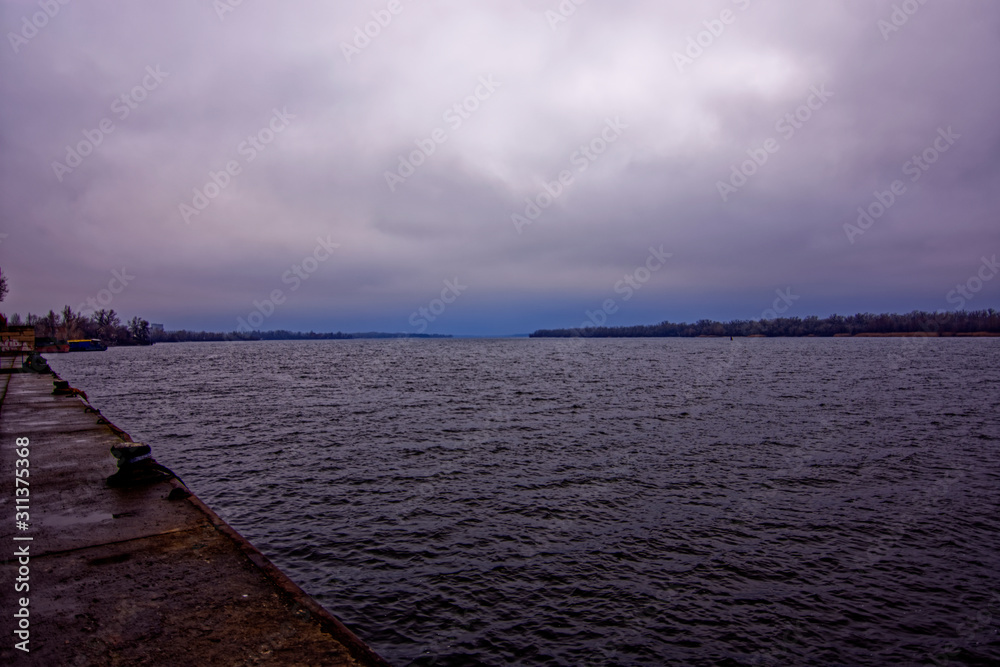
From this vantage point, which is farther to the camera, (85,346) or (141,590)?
(85,346)

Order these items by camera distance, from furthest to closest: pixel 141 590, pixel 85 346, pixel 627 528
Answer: pixel 85 346
pixel 627 528
pixel 141 590

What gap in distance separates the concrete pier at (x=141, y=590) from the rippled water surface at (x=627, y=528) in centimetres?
292

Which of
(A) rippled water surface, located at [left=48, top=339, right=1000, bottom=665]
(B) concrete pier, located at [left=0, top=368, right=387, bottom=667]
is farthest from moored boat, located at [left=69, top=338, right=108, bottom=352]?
(B) concrete pier, located at [left=0, top=368, right=387, bottom=667]

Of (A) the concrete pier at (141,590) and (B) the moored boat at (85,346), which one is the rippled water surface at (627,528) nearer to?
(A) the concrete pier at (141,590)

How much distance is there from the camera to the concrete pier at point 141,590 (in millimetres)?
5281

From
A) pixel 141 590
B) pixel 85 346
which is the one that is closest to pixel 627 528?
pixel 141 590

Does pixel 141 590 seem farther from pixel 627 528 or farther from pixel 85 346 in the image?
pixel 85 346

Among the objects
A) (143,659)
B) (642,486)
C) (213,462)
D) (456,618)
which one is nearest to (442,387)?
(213,462)

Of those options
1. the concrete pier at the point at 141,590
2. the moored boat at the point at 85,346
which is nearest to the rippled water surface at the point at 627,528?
the concrete pier at the point at 141,590

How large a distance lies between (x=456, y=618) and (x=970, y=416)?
37.5 meters

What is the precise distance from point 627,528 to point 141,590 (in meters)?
11.0

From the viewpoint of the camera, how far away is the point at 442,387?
5038 centimetres

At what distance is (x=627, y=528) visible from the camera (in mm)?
13500

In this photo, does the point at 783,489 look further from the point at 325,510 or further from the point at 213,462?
the point at 213,462
